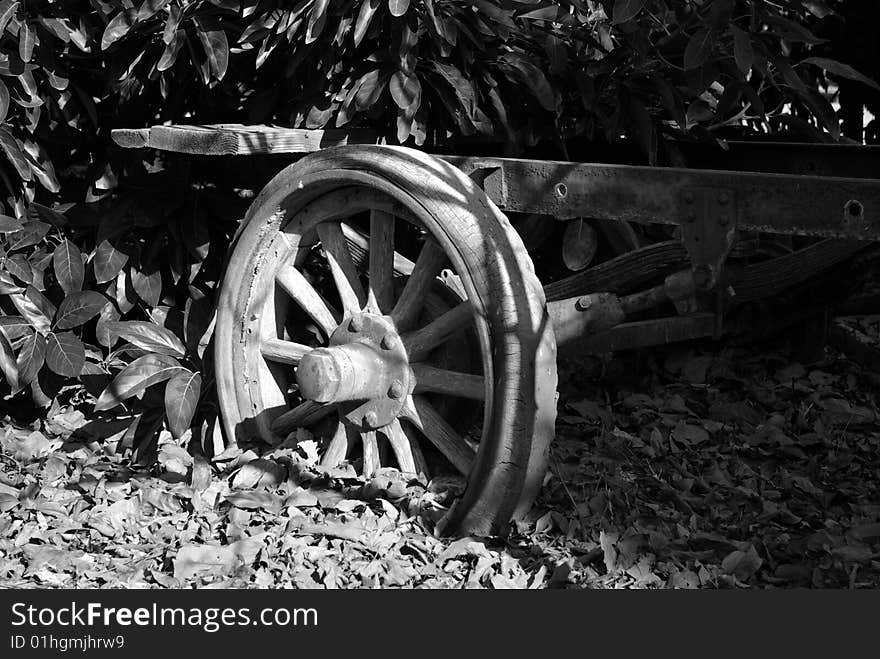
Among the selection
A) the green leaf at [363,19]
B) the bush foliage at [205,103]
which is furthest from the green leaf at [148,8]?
the green leaf at [363,19]

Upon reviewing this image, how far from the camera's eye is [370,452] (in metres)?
3.20

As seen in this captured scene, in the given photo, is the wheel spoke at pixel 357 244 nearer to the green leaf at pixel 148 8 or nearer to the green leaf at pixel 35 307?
the green leaf at pixel 148 8

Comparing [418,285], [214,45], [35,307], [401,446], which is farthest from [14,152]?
[401,446]

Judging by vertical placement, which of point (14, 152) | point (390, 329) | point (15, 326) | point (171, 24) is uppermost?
point (171, 24)

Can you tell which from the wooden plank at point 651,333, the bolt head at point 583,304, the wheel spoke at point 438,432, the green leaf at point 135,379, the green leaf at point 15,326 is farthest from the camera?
the green leaf at point 15,326

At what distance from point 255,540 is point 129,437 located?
0.84 m

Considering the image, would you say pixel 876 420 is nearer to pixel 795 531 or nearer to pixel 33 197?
pixel 795 531

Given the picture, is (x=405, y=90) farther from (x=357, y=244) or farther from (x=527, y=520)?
(x=527, y=520)

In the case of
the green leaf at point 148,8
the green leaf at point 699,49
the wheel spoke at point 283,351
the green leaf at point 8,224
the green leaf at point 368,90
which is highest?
the green leaf at point 699,49

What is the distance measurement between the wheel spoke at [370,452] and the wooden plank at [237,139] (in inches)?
30.4

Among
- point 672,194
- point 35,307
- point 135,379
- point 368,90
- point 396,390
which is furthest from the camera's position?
point 35,307

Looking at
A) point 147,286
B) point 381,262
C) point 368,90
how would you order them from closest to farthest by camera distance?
point 381,262
point 368,90
point 147,286

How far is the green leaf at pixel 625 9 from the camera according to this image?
3027mm

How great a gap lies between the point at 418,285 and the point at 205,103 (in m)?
1.21
